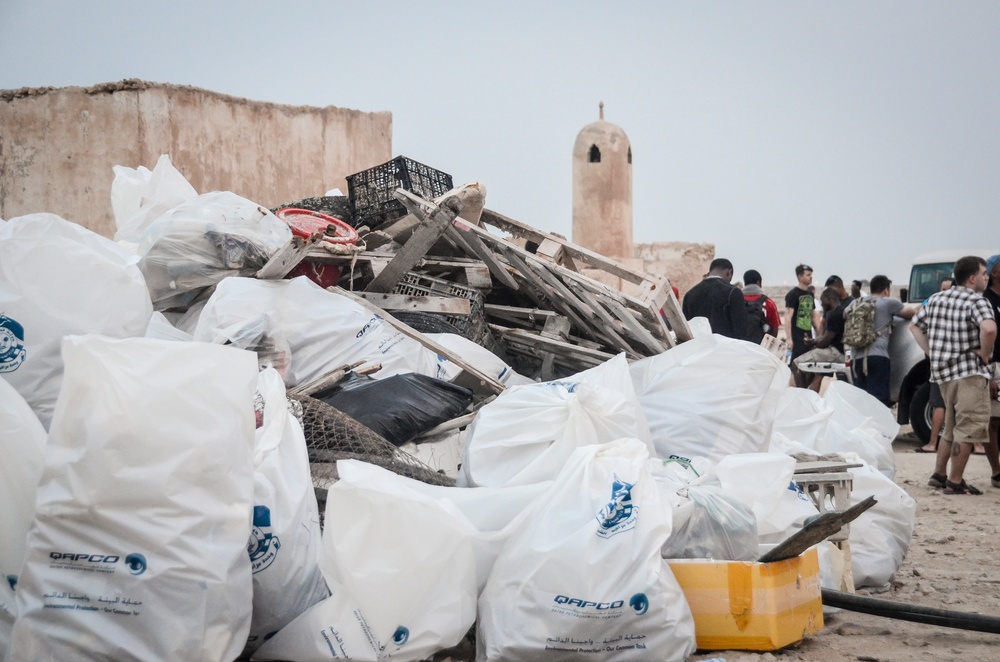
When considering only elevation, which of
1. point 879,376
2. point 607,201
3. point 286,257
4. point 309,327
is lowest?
point 879,376

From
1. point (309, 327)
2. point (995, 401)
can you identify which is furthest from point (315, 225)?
point (995, 401)

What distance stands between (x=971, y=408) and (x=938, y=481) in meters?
0.63

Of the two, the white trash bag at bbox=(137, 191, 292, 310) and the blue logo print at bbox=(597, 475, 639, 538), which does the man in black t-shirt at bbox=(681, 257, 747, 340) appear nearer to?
the white trash bag at bbox=(137, 191, 292, 310)

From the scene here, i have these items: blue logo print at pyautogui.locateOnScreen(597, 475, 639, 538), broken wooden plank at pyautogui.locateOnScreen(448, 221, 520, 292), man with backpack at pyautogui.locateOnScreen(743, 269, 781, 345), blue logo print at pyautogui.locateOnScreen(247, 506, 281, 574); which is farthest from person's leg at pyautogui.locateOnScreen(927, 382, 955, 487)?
blue logo print at pyautogui.locateOnScreen(247, 506, 281, 574)

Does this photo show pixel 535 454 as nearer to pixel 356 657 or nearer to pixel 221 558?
pixel 356 657

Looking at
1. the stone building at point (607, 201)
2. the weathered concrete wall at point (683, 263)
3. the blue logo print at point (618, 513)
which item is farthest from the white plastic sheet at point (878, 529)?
the stone building at point (607, 201)

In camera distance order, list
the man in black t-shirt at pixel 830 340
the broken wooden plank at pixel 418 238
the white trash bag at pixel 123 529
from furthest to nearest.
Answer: the man in black t-shirt at pixel 830 340 → the broken wooden plank at pixel 418 238 → the white trash bag at pixel 123 529

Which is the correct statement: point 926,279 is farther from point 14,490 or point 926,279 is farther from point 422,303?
point 14,490

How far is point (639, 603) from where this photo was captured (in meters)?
2.52

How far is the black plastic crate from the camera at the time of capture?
5508 millimetres

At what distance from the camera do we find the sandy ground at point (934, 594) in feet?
9.43

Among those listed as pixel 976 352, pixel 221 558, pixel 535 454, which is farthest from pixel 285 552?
pixel 976 352

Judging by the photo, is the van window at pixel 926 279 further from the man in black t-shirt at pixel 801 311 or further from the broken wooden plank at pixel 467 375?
the broken wooden plank at pixel 467 375

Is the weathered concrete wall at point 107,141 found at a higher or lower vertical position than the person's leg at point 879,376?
higher
